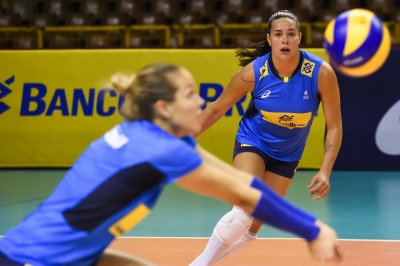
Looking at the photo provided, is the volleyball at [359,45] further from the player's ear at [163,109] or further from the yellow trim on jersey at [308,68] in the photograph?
the player's ear at [163,109]

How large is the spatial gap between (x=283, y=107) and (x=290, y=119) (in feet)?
0.31

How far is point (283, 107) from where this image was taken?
484cm

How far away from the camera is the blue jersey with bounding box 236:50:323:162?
4.83 meters

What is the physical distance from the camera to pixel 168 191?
8719 mm

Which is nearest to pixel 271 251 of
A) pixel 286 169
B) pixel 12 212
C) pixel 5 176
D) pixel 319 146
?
pixel 286 169

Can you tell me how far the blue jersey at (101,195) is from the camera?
2.46 m

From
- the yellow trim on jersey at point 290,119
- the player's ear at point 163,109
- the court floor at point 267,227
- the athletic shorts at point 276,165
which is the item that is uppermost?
the player's ear at point 163,109

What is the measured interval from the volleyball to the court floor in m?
1.68

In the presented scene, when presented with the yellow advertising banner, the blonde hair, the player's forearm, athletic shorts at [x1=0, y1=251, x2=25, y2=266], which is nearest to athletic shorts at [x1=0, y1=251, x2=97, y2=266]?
athletic shorts at [x1=0, y1=251, x2=25, y2=266]

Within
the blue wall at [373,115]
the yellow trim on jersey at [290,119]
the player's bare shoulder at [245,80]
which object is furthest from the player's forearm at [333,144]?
the blue wall at [373,115]

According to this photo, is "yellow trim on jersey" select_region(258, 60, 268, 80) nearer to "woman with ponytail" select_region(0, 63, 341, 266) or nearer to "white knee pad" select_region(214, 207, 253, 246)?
"white knee pad" select_region(214, 207, 253, 246)

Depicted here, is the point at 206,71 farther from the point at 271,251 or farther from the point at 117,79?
the point at 117,79

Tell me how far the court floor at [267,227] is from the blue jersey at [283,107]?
2.83 ft

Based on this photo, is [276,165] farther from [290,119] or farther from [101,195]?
[101,195]
